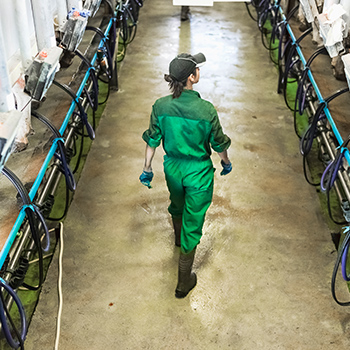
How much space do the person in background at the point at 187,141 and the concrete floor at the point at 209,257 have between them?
309 mm

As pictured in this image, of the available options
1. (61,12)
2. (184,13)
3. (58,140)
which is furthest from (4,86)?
(184,13)

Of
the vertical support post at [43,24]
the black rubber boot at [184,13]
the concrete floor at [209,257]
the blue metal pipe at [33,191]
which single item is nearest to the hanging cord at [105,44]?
the concrete floor at [209,257]

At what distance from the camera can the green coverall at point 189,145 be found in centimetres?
265

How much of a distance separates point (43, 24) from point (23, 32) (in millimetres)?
334

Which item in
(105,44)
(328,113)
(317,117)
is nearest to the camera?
(328,113)

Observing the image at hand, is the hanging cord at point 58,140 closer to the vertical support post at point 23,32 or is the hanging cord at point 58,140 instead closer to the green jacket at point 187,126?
the vertical support post at point 23,32

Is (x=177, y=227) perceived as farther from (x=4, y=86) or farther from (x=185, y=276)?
(x=4, y=86)

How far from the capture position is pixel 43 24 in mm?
3080

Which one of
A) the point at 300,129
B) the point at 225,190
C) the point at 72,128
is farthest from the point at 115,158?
the point at 300,129

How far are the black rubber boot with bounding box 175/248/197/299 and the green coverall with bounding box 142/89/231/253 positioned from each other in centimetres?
5

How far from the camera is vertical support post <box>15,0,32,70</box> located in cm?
271

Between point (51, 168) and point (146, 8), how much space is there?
501 centimetres

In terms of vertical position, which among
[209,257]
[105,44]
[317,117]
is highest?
[105,44]

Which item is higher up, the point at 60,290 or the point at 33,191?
the point at 33,191
